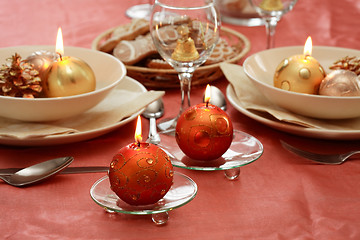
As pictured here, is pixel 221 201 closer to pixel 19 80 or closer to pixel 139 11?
pixel 19 80

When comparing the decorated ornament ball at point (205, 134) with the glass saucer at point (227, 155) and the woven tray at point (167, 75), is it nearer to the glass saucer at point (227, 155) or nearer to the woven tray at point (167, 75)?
the glass saucer at point (227, 155)

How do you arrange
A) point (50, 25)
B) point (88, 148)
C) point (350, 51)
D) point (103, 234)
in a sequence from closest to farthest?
point (103, 234) → point (88, 148) → point (350, 51) → point (50, 25)

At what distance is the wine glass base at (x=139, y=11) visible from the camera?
4.87 ft

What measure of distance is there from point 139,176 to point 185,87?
0.32m

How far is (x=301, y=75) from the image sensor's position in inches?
32.5

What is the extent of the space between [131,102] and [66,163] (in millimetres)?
206

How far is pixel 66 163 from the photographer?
687mm

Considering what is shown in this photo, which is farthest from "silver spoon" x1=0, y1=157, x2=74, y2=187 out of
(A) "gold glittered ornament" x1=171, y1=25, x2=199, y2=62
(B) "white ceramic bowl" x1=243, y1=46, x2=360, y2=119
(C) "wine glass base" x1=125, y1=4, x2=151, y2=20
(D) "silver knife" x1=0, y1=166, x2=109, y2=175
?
(C) "wine glass base" x1=125, y1=4, x2=151, y2=20

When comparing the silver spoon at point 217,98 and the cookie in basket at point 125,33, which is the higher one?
the cookie in basket at point 125,33

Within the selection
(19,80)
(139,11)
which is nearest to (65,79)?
(19,80)

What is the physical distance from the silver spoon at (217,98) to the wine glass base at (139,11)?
1.92 feet

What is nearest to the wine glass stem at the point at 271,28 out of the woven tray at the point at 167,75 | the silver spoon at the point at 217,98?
the woven tray at the point at 167,75

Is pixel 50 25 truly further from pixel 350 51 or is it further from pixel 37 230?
pixel 37 230

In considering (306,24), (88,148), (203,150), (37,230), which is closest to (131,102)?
(88,148)
